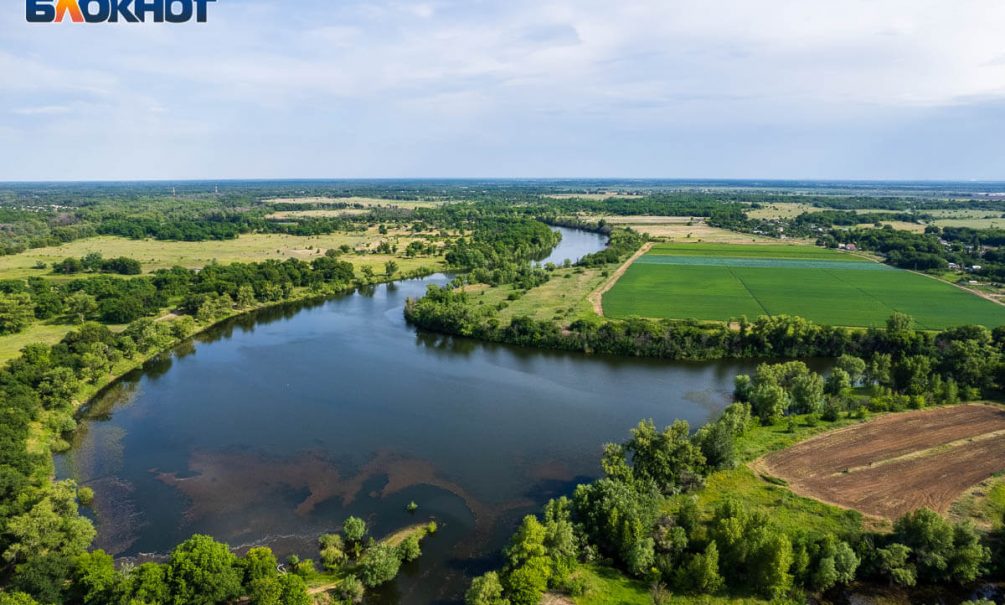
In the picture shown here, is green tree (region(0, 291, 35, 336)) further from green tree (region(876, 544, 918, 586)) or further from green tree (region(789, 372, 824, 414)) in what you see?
green tree (region(876, 544, 918, 586))

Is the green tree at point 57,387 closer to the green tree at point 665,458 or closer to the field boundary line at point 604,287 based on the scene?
the green tree at point 665,458

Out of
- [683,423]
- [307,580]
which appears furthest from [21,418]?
[683,423]

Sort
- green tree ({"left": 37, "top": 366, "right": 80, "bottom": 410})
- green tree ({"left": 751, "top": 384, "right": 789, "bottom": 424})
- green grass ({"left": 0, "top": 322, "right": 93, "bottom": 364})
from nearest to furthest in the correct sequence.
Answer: green tree ({"left": 751, "top": 384, "right": 789, "bottom": 424}) → green tree ({"left": 37, "top": 366, "right": 80, "bottom": 410}) → green grass ({"left": 0, "top": 322, "right": 93, "bottom": 364})

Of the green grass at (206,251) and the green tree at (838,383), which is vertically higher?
the green grass at (206,251)

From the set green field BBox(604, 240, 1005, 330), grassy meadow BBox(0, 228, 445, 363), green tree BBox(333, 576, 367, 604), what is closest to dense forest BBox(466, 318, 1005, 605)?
green tree BBox(333, 576, 367, 604)

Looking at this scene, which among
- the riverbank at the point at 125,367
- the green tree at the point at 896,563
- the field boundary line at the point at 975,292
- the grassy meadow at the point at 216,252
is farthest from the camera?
the grassy meadow at the point at 216,252

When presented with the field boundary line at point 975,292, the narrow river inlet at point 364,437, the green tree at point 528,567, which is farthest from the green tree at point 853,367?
the field boundary line at point 975,292
